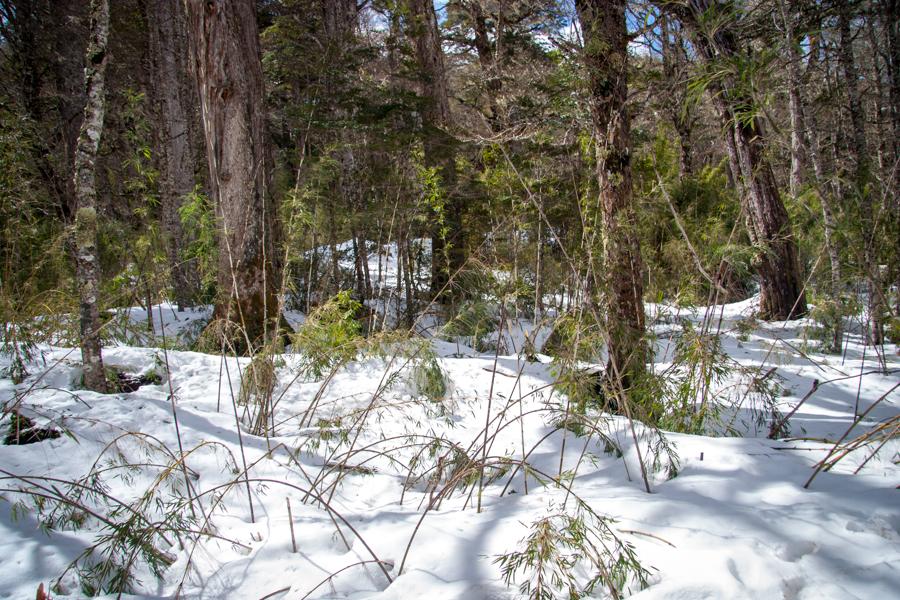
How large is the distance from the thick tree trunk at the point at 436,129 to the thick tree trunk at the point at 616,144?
3.98 meters

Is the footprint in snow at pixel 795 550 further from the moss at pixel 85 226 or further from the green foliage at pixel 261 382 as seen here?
the moss at pixel 85 226

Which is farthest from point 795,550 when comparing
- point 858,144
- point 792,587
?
point 858,144

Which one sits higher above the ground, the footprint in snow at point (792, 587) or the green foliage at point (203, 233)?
the green foliage at point (203, 233)

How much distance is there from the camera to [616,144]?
2.90 m

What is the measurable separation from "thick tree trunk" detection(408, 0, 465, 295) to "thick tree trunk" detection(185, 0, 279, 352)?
105 inches

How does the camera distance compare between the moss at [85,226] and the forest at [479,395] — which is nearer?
the forest at [479,395]

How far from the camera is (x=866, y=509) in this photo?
4.88 ft

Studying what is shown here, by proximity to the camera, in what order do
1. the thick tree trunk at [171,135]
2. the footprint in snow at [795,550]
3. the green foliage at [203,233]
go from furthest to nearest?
the thick tree trunk at [171,135] < the green foliage at [203,233] < the footprint in snow at [795,550]

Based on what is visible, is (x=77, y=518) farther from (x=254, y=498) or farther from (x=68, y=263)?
(x=68, y=263)

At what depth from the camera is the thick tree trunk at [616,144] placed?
275cm

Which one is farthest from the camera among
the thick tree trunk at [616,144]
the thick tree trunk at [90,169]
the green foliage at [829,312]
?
the green foliage at [829,312]

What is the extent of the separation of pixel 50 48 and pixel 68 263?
13.5 ft

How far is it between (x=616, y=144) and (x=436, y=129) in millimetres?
4398

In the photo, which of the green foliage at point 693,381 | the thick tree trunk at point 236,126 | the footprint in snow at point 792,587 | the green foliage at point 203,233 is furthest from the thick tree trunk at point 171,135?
the footprint in snow at point 792,587
